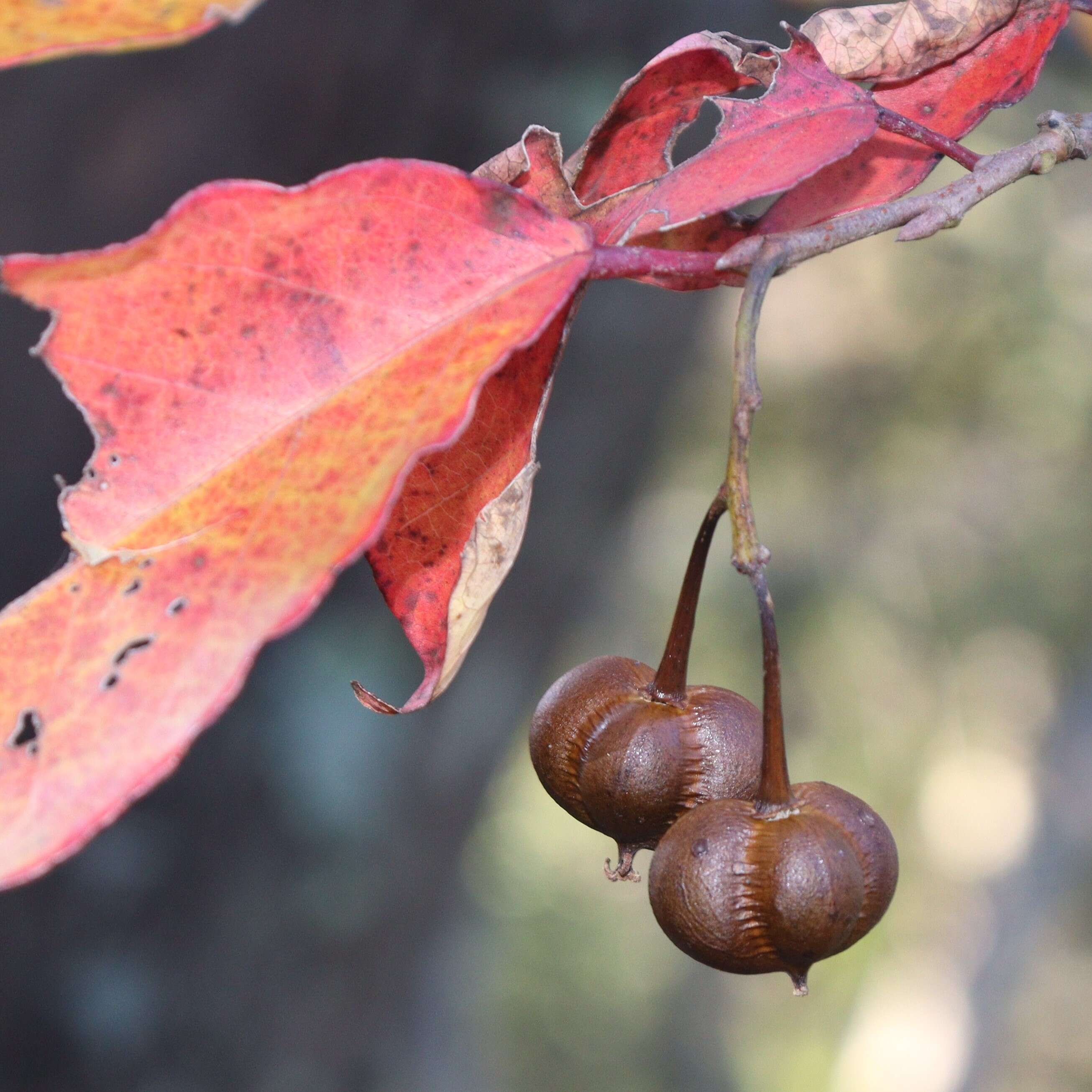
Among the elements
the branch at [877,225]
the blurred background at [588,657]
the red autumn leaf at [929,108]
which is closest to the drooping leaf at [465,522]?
the branch at [877,225]

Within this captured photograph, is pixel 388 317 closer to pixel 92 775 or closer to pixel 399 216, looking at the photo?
pixel 399 216

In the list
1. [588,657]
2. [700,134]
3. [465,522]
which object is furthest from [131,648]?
[588,657]

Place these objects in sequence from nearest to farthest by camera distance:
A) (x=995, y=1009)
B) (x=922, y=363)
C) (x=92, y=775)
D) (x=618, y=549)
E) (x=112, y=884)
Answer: (x=92, y=775)
(x=112, y=884)
(x=995, y=1009)
(x=618, y=549)
(x=922, y=363)

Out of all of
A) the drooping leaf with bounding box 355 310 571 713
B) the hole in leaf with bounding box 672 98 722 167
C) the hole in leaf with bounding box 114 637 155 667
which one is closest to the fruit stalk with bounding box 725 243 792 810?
the drooping leaf with bounding box 355 310 571 713

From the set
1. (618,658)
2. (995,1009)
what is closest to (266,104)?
(618,658)

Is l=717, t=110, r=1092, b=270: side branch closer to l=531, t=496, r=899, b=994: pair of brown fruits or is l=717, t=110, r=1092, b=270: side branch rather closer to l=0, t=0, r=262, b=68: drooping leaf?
l=531, t=496, r=899, b=994: pair of brown fruits

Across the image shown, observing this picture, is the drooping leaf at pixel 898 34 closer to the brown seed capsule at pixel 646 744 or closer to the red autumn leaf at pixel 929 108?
the red autumn leaf at pixel 929 108

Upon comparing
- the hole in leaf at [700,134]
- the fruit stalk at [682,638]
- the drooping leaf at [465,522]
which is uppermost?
the drooping leaf at [465,522]
